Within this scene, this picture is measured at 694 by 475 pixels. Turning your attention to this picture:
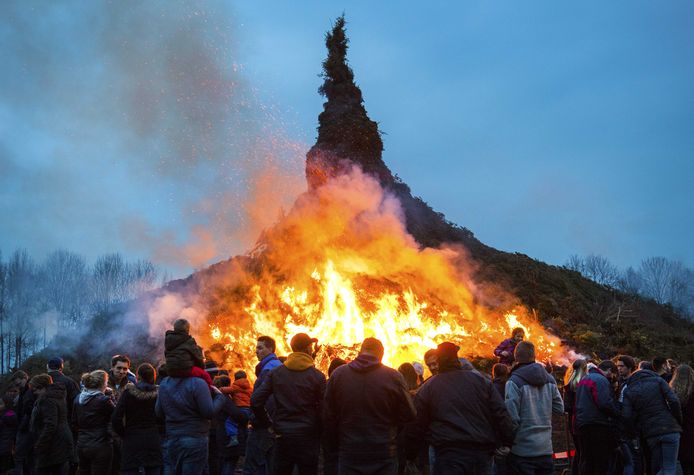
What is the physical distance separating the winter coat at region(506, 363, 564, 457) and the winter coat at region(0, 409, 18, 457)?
32.8 ft

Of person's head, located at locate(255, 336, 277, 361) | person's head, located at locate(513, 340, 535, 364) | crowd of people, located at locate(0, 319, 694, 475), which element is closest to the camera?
crowd of people, located at locate(0, 319, 694, 475)

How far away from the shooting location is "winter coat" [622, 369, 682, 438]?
29.7ft

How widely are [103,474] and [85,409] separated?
3.45ft

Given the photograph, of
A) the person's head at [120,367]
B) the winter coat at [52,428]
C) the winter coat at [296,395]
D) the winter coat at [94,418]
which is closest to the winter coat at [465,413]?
the winter coat at [296,395]

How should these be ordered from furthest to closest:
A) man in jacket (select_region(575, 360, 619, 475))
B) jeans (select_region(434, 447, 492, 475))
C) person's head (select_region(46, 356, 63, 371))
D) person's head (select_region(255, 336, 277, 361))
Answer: person's head (select_region(46, 356, 63, 371)) → man in jacket (select_region(575, 360, 619, 475)) → person's head (select_region(255, 336, 277, 361)) → jeans (select_region(434, 447, 492, 475))

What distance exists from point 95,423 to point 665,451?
27.7ft

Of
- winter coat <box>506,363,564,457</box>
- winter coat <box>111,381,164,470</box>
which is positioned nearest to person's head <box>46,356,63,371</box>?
winter coat <box>111,381,164,470</box>

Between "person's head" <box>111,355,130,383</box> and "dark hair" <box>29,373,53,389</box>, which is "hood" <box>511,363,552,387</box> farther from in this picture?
"dark hair" <box>29,373,53,389</box>

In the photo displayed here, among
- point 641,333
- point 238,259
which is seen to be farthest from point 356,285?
point 641,333

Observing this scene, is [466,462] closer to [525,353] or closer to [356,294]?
[525,353]

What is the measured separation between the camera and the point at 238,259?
24.7 meters

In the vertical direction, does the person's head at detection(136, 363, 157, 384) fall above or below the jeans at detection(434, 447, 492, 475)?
above

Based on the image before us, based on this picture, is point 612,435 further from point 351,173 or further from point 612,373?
point 351,173

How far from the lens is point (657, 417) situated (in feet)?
29.8
